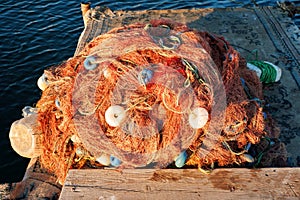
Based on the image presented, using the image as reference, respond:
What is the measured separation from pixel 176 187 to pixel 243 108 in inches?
39.1

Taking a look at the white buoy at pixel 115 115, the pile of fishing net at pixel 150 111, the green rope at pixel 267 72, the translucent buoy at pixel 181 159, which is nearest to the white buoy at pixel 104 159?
the pile of fishing net at pixel 150 111

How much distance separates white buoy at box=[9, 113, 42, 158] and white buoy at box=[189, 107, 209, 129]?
5.47 feet

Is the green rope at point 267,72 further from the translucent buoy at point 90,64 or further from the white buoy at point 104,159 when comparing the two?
the white buoy at point 104,159

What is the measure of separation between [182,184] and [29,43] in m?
7.31

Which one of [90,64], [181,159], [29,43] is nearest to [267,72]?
[181,159]

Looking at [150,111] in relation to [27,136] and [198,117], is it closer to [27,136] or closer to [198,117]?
[198,117]

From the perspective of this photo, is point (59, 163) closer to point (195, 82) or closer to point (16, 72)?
point (195, 82)

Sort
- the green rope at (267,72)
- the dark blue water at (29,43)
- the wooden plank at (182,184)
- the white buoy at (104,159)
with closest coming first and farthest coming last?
the wooden plank at (182,184) < the white buoy at (104,159) < the green rope at (267,72) < the dark blue water at (29,43)

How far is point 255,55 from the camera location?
577cm

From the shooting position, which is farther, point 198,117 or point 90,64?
point 90,64

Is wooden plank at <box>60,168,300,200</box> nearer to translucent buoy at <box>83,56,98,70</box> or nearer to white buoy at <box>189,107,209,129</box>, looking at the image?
white buoy at <box>189,107,209,129</box>

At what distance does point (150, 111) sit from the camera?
3.02m

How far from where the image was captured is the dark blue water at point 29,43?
6500 millimetres

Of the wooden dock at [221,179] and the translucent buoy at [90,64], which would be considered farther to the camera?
the translucent buoy at [90,64]
